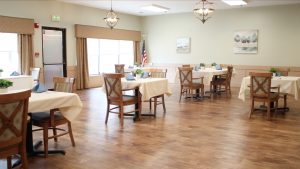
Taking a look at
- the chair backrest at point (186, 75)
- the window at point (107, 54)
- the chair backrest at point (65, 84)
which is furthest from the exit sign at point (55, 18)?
the chair backrest at point (65, 84)

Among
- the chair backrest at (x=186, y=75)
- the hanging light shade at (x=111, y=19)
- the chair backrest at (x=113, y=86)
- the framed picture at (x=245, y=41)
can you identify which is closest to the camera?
the chair backrest at (x=113, y=86)

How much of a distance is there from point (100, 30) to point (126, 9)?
48.7 inches

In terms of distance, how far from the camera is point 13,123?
2670mm

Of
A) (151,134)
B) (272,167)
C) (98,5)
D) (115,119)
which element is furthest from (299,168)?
(98,5)

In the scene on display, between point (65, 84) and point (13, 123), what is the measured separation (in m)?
1.67

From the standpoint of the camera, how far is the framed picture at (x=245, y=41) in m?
10.8

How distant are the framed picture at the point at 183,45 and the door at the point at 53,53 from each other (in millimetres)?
4722

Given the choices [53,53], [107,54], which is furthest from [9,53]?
[107,54]

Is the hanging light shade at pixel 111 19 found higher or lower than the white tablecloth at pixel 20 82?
higher

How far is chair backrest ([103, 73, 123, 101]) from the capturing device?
516 cm

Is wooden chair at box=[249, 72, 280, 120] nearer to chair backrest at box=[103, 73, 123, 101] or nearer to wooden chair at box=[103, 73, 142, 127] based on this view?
wooden chair at box=[103, 73, 142, 127]

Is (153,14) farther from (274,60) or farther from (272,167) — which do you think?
(272,167)

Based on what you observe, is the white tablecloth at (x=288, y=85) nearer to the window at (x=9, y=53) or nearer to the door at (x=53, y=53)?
the door at (x=53, y=53)

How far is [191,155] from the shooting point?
3777mm
